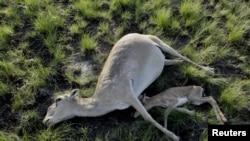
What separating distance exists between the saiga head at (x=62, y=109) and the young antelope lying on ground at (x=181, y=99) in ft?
2.56

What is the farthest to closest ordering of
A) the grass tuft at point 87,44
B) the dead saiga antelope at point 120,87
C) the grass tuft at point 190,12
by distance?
the grass tuft at point 190,12
the grass tuft at point 87,44
the dead saiga antelope at point 120,87

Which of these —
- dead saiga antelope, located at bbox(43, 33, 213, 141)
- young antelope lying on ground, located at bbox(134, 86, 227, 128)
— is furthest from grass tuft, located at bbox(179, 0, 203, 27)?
young antelope lying on ground, located at bbox(134, 86, 227, 128)

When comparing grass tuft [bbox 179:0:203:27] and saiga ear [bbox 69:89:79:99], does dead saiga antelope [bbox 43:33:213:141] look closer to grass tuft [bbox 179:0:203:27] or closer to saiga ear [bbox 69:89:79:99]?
saiga ear [bbox 69:89:79:99]

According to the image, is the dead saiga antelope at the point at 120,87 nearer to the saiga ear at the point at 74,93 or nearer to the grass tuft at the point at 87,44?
the saiga ear at the point at 74,93

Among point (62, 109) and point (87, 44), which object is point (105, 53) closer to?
point (87, 44)

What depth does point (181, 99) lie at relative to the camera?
5.26 metres

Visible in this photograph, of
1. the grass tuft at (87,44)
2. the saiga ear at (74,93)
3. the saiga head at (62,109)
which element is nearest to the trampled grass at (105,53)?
the grass tuft at (87,44)

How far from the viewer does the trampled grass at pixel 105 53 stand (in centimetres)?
532

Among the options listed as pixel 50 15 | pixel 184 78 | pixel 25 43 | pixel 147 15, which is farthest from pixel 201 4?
pixel 25 43

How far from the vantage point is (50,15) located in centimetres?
668

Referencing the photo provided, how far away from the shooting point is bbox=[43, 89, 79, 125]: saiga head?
5289mm

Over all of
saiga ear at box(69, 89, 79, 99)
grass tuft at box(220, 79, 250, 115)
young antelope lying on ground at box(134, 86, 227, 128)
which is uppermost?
saiga ear at box(69, 89, 79, 99)

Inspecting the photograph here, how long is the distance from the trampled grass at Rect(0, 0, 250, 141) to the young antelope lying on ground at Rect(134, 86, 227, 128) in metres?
0.09

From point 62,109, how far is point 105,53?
1.28 meters
